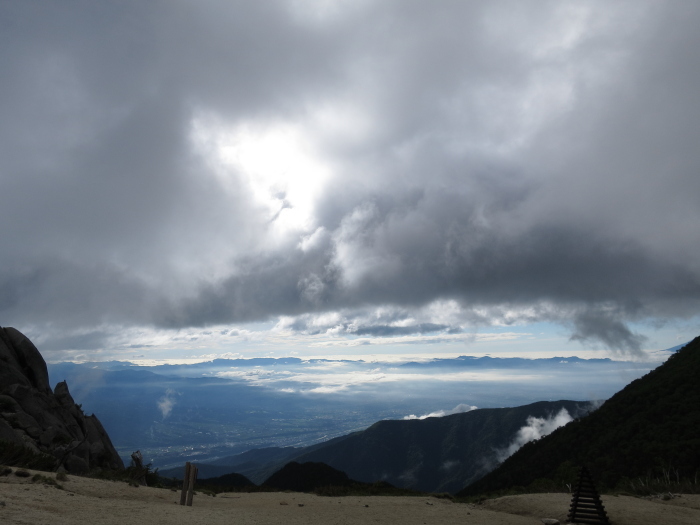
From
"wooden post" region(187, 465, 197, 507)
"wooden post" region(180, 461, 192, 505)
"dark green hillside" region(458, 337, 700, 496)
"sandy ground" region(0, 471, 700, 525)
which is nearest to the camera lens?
"sandy ground" region(0, 471, 700, 525)

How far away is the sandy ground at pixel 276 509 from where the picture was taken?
1459 centimetres

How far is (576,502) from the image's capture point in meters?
20.0

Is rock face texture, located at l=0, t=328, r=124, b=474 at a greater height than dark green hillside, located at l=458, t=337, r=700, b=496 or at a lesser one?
greater

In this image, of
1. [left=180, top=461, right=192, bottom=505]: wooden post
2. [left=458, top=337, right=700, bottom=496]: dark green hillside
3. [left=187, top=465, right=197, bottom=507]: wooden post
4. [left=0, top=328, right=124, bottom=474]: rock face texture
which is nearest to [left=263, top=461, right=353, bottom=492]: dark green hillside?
[left=458, top=337, right=700, bottom=496]: dark green hillside

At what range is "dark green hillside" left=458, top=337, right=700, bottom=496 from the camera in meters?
74.7

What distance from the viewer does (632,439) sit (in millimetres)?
88812

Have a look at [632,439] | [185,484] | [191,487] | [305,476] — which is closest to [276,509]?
[191,487]

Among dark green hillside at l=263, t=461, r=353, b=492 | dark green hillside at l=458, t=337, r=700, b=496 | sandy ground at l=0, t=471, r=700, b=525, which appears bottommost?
dark green hillside at l=263, t=461, r=353, b=492

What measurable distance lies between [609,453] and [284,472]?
74.7 m

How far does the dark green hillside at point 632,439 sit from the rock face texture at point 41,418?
6375cm

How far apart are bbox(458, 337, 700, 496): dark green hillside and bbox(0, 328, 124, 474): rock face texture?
6375cm

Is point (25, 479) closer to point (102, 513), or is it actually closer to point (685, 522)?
point (102, 513)

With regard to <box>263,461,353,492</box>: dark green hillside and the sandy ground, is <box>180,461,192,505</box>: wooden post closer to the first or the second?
the sandy ground

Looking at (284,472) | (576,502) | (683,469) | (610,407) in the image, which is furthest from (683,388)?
(576,502)
